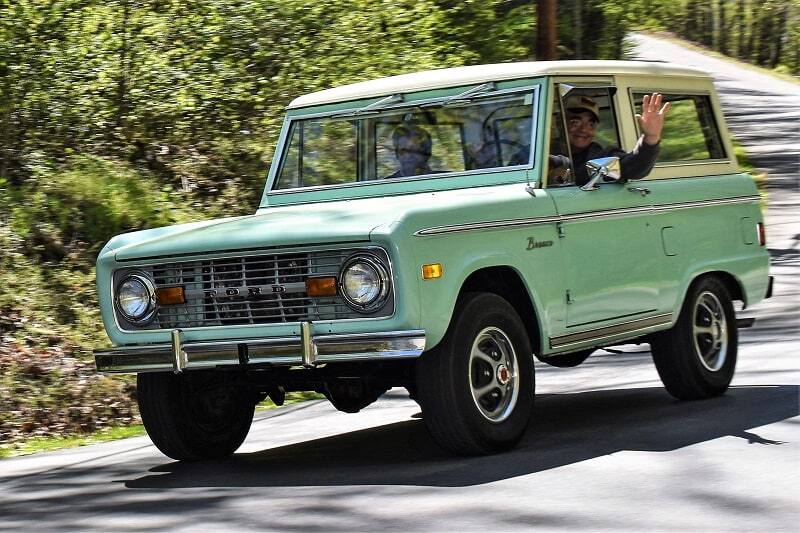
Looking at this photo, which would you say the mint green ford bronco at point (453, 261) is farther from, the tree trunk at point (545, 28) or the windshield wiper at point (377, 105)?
the tree trunk at point (545, 28)

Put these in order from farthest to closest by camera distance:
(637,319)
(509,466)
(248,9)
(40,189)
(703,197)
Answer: (248,9) < (40,189) < (703,197) < (637,319) < (509,466)

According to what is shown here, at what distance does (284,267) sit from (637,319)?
2.39 m

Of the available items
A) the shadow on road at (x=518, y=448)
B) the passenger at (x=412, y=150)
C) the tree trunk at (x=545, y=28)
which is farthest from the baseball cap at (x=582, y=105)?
the tree trunk at (x=545, y=28)

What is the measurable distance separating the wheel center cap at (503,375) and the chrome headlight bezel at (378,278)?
2.61 feet

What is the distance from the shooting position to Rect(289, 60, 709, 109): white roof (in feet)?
27.2

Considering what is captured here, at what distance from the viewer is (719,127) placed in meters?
10.0

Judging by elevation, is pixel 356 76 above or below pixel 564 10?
below

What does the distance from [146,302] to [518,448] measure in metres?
Result: 2.08

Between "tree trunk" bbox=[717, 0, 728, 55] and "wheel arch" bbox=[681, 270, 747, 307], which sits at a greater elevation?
"tree trunk" bbox=[717, 0, 728, 55]

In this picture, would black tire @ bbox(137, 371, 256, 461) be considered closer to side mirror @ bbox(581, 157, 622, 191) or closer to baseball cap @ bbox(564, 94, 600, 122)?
side mirror @ bbox(581, 157, 622, 191)

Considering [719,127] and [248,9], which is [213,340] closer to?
[719,127]

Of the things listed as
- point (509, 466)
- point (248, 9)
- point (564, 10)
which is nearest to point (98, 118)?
point (248, 9)

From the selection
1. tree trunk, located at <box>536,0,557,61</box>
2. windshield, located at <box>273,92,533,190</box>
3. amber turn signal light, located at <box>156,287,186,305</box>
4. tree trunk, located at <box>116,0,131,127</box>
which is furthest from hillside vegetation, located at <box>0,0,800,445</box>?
amber turn signal light, located at <box>156,287,186,305</box>

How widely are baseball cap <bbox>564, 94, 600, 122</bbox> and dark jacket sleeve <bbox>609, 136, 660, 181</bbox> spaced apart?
11.4 inches
